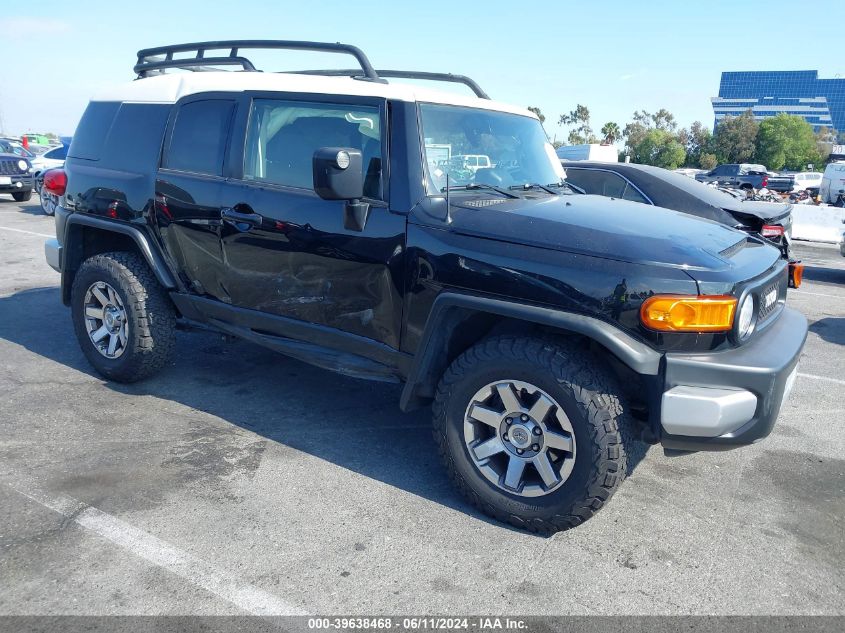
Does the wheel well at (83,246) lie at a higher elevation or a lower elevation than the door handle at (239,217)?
lower

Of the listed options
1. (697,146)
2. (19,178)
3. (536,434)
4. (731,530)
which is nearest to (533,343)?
(536,434)

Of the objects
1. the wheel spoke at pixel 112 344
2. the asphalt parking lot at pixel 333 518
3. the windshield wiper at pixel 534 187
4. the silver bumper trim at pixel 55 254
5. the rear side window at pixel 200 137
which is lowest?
the asphalt parking lot at pixel 333 518

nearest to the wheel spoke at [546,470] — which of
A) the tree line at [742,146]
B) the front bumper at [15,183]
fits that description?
the front bumper at [15,183]

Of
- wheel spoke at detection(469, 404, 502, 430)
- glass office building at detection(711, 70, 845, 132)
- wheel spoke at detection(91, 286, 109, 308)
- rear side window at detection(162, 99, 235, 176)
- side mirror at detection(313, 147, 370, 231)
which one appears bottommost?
wheel spoke at detection(469, 404, 502, 430)

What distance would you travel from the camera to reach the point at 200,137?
4.16 m

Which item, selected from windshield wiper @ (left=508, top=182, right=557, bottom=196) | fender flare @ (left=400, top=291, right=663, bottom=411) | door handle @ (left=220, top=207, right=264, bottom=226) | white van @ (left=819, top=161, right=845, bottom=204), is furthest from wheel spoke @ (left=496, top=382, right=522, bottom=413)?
white van @ (left=819, top=161, right=845, bottom=204)

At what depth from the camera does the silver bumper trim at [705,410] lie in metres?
2.73

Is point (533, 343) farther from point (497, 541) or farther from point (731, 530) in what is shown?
point (731, 530)

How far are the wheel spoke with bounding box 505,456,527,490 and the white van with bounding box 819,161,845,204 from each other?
89.0ft

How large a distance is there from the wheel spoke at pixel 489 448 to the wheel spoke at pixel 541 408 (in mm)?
235

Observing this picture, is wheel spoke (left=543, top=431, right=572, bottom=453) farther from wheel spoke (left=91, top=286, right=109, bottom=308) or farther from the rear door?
wheel spoke (left=91, top=286, right=109, bottom=308)

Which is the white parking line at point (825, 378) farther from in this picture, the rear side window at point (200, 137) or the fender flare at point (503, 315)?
the rear side window at point (200, 137)

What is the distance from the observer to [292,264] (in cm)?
372

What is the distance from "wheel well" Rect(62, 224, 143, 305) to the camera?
4758 millimetres
